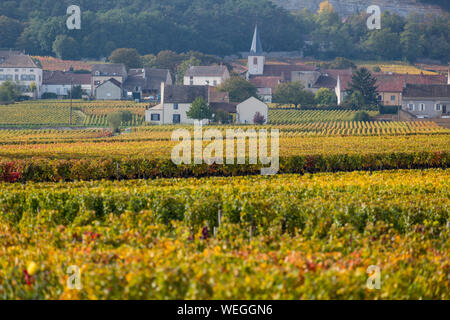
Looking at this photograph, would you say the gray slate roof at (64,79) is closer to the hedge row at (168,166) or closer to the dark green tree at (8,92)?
the dark green tree at (8,92)

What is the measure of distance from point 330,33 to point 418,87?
3987 inches

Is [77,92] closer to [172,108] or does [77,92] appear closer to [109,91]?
[109,91]

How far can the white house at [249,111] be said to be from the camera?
273ft

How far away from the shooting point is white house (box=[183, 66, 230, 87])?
125500 mm

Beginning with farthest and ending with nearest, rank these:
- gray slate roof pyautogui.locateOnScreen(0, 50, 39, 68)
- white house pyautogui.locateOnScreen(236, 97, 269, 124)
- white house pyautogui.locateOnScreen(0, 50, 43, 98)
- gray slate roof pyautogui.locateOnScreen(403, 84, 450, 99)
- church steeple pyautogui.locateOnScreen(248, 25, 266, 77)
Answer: church steeple pyautogui.locateOnScreen(248, 25, 266, 77)
gray slate roof pyautogui.locateOnScreen(0, 50, 39, 68)
white house pyautogui.locateOnScreen(0, 50, 43, 98)
gray slate roof pyautogui.locateOnScreen(403, 84, 450, 99)
white house pyautogui.locateOnScreen(236, 97, 269, 124)

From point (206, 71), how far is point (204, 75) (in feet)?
3.51

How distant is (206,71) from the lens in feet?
415

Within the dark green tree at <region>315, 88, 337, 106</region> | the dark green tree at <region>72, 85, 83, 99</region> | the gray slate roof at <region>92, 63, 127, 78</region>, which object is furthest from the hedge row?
the gray slate roof at <region>92, 63, 127, 78</region>

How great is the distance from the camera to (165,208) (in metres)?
17.0

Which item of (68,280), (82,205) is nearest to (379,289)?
(68,280)

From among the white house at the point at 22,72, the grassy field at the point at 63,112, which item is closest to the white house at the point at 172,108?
the grassy field at the point at 63,112

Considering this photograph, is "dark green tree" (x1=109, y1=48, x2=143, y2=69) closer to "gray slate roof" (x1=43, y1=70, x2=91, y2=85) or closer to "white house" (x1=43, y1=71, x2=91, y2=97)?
"gray slate roof" (x1=43, y1=70, x2=91, y2=85)

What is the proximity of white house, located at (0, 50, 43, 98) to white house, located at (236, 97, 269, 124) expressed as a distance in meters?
46.3
